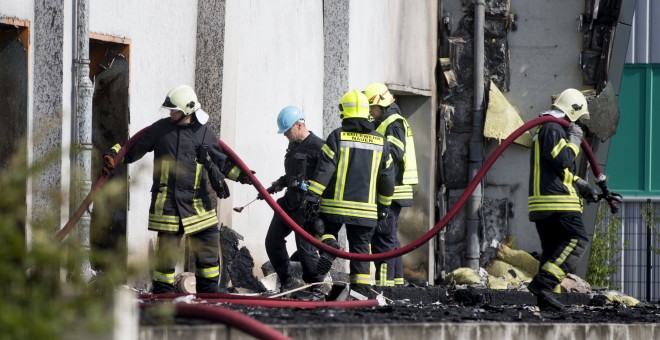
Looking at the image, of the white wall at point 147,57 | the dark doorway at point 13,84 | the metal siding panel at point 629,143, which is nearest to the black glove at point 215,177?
the white wall at point 147,57

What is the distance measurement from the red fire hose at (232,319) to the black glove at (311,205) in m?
4.32

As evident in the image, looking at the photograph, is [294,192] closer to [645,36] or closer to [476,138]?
[476,138]

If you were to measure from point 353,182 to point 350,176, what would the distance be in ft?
0.17

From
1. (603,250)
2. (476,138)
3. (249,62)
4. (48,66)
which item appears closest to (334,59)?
(249,62)

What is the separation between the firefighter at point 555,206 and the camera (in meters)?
10.7

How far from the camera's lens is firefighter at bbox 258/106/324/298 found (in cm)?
1172

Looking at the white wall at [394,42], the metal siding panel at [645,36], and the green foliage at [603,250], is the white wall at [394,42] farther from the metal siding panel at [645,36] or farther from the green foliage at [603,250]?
the metal siding panel at [645,36]

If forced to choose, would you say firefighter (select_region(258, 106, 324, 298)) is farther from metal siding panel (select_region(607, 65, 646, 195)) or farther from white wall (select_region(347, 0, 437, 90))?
metal siding panel (select_region(607, 65, 646, 195))

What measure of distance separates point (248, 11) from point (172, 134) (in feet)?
11.9

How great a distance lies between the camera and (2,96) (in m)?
10.1

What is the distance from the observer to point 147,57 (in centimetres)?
1208

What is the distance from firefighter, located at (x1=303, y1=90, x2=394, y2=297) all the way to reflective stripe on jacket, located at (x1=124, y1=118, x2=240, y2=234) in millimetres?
825

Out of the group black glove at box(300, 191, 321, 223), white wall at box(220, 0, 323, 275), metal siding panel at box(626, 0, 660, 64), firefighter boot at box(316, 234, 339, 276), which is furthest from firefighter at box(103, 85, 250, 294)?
metal siding panel at box(626, 0, 660, 64)

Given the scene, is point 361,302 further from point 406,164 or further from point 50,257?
point 50,257
